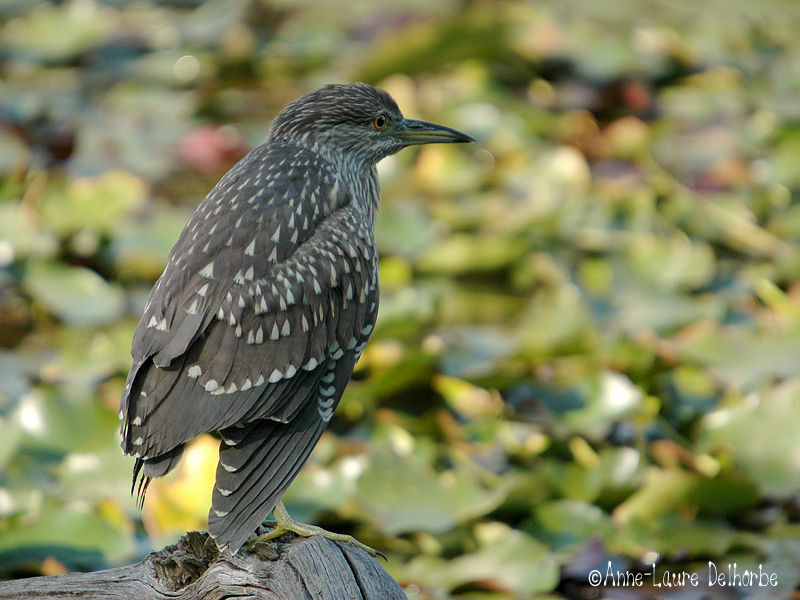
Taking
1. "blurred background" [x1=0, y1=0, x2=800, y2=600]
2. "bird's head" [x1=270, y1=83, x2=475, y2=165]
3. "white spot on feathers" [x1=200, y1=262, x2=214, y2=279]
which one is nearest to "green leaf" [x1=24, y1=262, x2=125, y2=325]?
"blurred background" [x1=0, y1=0, x2=800, y2=600]

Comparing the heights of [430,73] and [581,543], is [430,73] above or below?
above

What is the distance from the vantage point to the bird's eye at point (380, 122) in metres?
4.47

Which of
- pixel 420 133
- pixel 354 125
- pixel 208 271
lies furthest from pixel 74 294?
pixel 208 271

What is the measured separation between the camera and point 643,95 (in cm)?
752

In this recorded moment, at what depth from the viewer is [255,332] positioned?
3.53m

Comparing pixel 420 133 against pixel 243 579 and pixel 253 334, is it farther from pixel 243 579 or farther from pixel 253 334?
pixel 243 579

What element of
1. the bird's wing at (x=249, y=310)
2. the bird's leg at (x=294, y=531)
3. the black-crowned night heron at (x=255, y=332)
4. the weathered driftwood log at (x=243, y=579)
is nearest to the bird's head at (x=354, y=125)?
the black-crowned night heron at (x=255, y=332)

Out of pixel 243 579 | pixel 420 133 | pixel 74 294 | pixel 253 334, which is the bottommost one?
pixel 243 579

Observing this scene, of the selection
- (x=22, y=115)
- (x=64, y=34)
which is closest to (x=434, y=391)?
(x=22, y=115)

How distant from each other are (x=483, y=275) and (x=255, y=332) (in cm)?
274

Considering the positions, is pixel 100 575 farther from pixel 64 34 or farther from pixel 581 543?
pixel 64 34

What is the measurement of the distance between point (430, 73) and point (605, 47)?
1214 mm

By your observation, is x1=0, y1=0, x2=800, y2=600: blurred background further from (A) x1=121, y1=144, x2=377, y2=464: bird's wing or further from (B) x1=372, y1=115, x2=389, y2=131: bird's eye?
(B) x1=372, y1=115, x2=389, y2=131: bird's eye

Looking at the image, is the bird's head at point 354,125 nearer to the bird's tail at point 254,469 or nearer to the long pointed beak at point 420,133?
the long pointed beak at point 420,133
